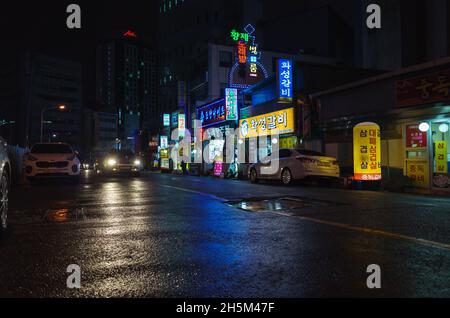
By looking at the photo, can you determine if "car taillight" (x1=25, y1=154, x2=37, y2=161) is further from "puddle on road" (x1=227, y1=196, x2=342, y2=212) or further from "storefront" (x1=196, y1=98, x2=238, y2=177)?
"storefront" (x1=196, y1=98, x2=238, y2=177)

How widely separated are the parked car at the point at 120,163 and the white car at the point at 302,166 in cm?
1072

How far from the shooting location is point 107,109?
165 meters

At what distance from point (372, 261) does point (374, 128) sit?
40.2 feet

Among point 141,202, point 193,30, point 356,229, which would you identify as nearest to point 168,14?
point 193,30

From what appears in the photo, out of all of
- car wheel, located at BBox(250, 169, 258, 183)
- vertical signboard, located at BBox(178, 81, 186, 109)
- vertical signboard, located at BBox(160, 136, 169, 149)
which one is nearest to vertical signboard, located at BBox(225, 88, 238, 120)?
car wheel, located at BBox(250, 169, 258, 183)

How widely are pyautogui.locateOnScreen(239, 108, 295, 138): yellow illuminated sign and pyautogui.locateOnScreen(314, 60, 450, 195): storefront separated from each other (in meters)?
4.87

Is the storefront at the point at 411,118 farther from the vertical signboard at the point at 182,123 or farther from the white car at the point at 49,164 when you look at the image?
the vertical signboard at the point at 182,123

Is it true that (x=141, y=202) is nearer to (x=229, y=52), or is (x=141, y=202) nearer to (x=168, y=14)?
(x=229, y=52)

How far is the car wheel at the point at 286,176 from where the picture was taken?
55.8 ft

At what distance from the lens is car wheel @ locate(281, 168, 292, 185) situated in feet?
55.8

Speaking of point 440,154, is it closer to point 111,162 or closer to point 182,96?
point 111,162

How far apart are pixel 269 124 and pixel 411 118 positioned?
11445 millimetres

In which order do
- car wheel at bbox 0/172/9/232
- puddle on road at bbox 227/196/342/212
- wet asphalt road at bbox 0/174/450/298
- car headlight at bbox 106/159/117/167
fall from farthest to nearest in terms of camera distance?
car headlight at bbox 106/159/117/167 → puddle on road at bbox 227/196/342/212 → car wheel at bbox 0/172/9/232 → wet asphalt road at bbox 0/174/450/298

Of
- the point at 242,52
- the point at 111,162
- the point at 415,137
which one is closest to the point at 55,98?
the point at 242,52
